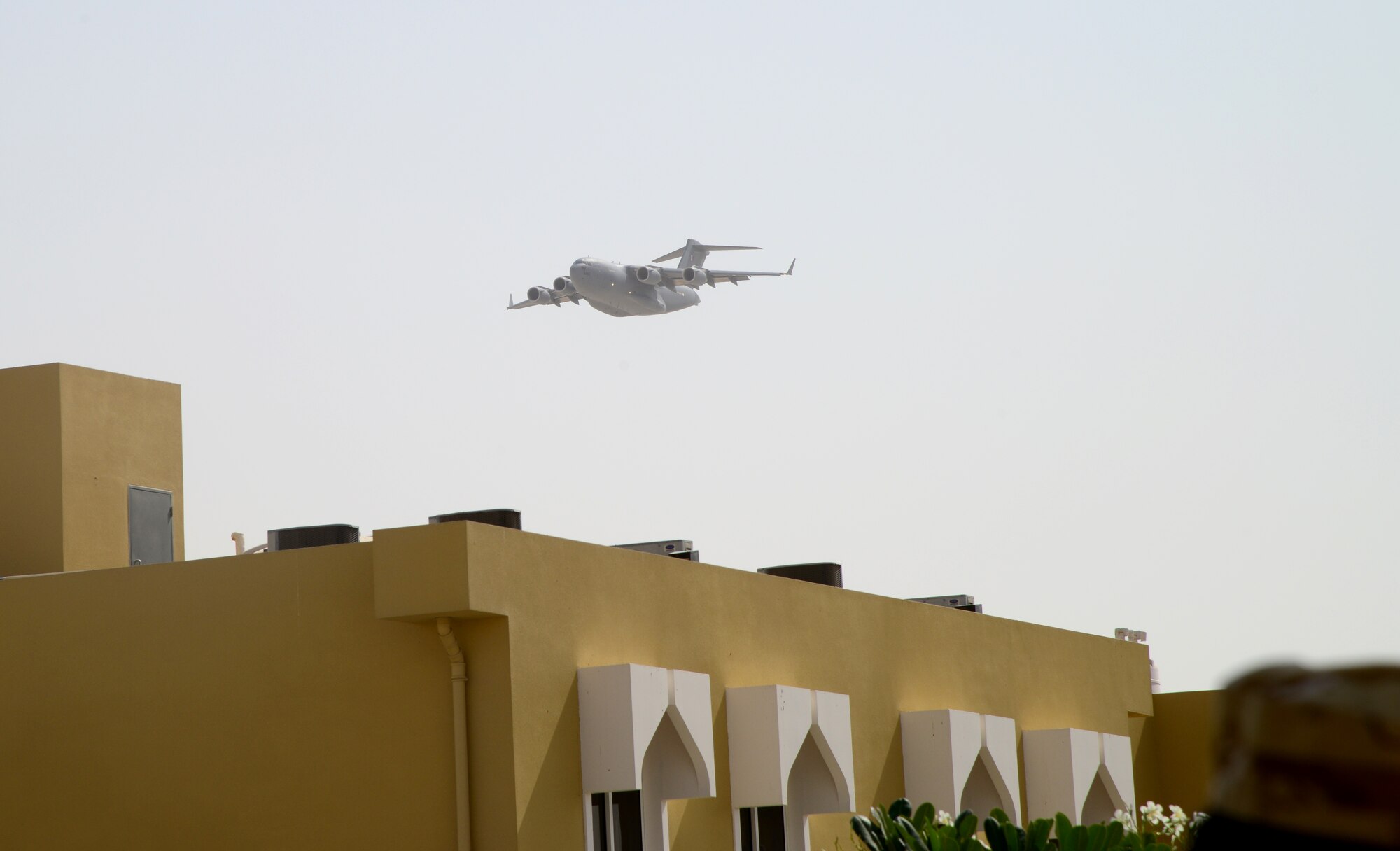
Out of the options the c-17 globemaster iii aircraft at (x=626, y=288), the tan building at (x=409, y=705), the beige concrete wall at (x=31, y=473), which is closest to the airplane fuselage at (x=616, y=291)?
the c-17 globemaster iii aircraft at (x=626, y=288)

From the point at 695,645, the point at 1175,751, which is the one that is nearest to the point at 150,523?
the point at 695,645

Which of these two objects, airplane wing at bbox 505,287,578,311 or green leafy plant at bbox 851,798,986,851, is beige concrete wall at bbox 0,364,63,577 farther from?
airplane wing at bbox 505,287,578,311

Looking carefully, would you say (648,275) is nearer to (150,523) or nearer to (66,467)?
(150,523)

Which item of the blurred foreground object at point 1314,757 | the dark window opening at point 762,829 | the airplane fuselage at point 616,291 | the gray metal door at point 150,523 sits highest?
the airplane fuselage at point 616,291

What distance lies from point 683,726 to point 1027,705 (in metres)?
6.82

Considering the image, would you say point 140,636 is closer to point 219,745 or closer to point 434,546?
point 219,745

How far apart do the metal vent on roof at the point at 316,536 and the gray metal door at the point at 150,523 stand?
3.61 metres

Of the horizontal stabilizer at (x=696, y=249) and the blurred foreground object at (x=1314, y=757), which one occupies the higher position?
the horizontal stabilizer at (x=696, y=249)

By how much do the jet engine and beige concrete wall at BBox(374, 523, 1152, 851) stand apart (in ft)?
55.8

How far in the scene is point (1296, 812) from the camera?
1.30 metres

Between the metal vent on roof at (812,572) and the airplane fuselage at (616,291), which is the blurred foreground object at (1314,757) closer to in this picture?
the metal vent on roof at (812,572)

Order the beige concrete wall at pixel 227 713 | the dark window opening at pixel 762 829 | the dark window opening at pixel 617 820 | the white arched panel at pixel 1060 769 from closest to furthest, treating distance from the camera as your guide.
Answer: the beige concrete wall at pixel 227 713 < the dark window opening at pixel 617 820 < the dark window opening at pixel 762 829 < the white arched panel at pixel 1060 769

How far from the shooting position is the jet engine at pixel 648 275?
112 ft

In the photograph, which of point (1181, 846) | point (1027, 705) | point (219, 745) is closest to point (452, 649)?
point (219, 745)
